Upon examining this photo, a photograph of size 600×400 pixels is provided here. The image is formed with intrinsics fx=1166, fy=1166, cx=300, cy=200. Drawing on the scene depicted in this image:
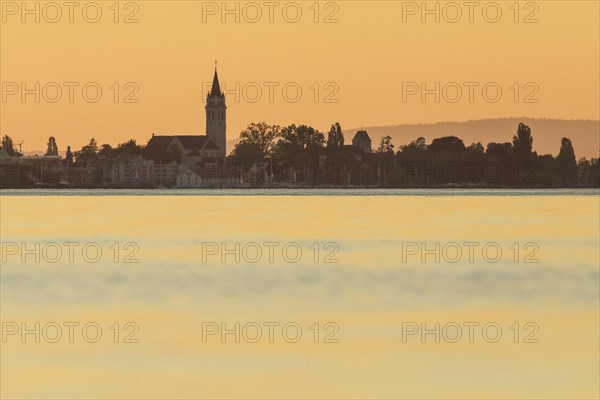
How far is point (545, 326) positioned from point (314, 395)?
27.1 ft

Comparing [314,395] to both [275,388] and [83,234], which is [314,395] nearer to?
[275,388]

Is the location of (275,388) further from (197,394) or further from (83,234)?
(83,234)

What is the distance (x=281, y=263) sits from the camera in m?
37.7

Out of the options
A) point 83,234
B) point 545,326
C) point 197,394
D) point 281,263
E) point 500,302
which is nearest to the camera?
point 197,394

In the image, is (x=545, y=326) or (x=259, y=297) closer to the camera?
(x=545, y=326)

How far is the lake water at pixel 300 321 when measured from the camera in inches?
653

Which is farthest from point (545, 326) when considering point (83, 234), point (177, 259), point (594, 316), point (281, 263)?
point (83, 234)

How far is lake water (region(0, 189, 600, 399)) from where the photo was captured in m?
16.6

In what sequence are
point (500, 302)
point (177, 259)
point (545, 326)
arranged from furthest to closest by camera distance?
point (177, 259) → point (500, 302) → point (545, 326)

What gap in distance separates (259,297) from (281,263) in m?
10.1

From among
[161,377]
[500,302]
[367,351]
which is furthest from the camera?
[500,302]

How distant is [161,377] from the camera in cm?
1692

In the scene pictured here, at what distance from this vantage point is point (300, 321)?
23094 millimetres

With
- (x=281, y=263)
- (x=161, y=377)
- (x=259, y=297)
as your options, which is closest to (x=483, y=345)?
(x=161, y=377)
